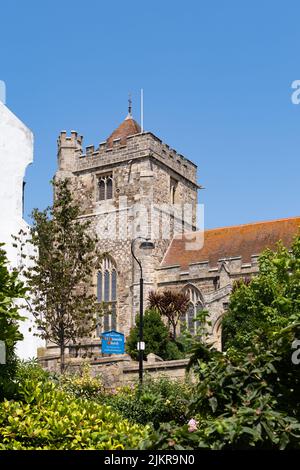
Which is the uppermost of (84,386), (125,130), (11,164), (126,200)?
(125,130)

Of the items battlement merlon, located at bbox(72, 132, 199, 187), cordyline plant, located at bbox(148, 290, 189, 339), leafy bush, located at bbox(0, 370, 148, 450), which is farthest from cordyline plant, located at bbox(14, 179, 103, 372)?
battlement merlon, located at bbox(72, 132, 199, 187)

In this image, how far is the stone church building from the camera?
4050cm

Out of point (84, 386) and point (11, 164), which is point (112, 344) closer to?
point (84, 386)

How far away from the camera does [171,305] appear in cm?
3881

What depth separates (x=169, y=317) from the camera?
39.2 metres

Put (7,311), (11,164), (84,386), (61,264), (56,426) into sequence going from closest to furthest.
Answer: (56,426) < (7,311) < (11,164) < (84,386) < (61,264)

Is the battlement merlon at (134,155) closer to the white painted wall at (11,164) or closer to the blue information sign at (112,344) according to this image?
the blue information sign at (112,344)

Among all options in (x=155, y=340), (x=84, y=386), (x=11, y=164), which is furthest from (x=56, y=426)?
(x=155, y=340)

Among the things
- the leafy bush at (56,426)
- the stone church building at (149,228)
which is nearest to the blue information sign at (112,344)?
the stone church building at (149,228)

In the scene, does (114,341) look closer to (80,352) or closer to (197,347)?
(80,352)

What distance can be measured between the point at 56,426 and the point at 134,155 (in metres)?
37.3

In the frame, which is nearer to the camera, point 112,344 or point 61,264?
point 61,264

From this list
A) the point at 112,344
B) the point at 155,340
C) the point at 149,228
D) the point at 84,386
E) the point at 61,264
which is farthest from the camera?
the point at 149,228
